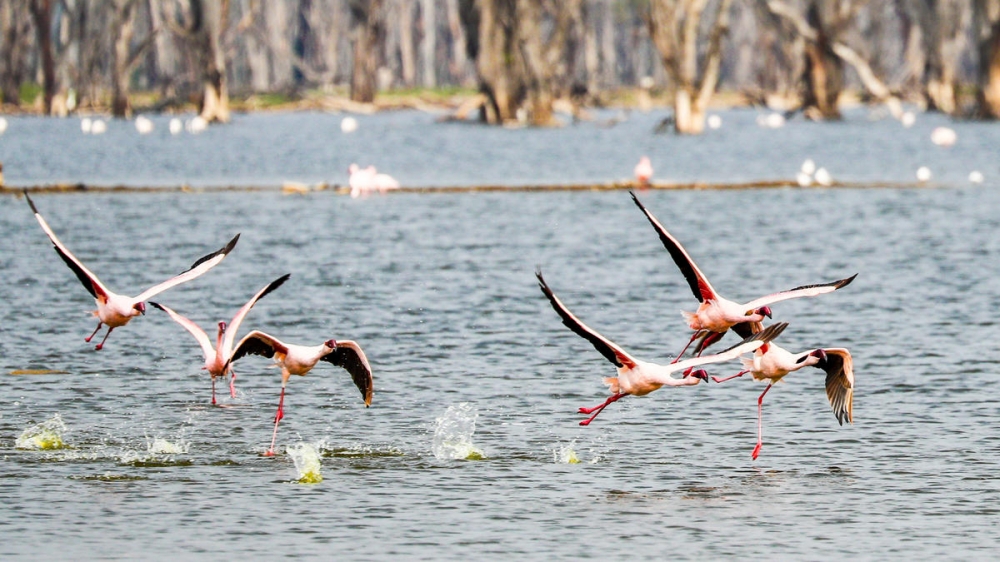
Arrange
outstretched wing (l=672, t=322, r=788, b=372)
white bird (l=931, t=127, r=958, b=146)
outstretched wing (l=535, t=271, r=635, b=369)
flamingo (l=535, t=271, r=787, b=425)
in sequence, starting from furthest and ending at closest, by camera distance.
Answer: white bird (l=931, t=127, r=958, b=146), flamingo (l=535, t=271, r=787, b=425), outstretched wing (l=672, t=322, r=788, b=372), outstretched wing (l=535, t=271, r=635, b=369)

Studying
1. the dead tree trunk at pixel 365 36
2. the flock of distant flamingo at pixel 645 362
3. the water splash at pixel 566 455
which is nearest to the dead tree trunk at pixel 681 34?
the dead tree trunk at pixel 365 36

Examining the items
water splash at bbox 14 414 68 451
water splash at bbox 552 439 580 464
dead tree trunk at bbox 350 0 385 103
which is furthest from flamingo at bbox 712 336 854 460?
dead tree trunk at bbox 350 0 385 103

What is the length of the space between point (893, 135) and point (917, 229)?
36.4m

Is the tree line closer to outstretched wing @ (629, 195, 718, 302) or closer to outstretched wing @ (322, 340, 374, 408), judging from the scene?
outstretched wing @ (322, 340, 374, 408)

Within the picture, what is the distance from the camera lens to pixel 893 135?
2635 inches

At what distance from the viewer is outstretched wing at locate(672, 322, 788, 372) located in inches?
464

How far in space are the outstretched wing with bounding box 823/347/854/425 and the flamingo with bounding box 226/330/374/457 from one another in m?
2.99

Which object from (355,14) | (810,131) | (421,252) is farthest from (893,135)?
(421,252)

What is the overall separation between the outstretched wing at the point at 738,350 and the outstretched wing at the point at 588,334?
359 mm

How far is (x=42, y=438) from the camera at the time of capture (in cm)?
1395

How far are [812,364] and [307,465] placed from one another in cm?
320

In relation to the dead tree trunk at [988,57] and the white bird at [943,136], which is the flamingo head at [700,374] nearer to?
the white bird at [943,136]

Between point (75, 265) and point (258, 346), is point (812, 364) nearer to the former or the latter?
point (258, 346)

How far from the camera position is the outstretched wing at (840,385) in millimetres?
13383
